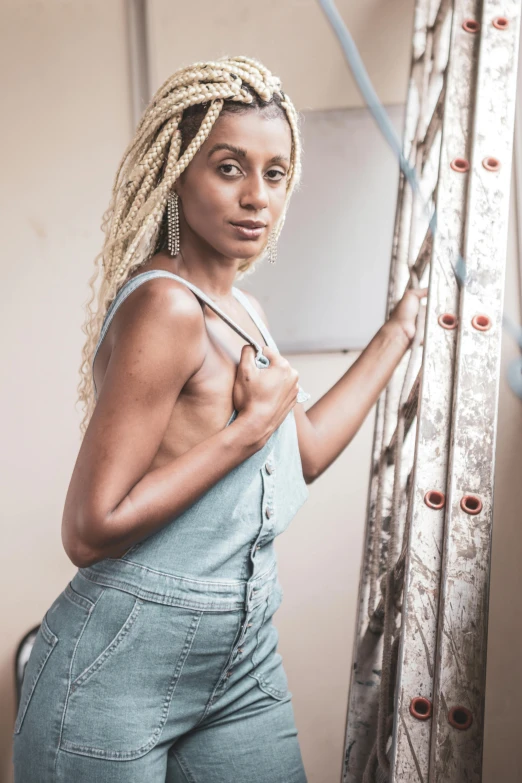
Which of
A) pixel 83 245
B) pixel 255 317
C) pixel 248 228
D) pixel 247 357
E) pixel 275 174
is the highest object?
pixel 83 245

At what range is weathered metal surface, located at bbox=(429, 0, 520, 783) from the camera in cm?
125

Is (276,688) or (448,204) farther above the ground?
(448,204)

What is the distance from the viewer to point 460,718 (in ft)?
4.09

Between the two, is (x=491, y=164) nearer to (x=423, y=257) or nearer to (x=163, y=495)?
(x=423, y=257)

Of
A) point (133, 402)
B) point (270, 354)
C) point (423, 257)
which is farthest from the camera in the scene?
point (423, 257)

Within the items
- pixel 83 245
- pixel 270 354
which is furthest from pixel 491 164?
pixel 83 245

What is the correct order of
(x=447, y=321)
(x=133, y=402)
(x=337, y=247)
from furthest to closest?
(x=337, y=247)
(x=447, y=321)
(x=133, y=402)

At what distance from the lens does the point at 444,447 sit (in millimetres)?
1402

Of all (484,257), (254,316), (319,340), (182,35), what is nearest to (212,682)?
(254,316)

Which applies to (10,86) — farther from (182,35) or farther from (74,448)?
(74,448)

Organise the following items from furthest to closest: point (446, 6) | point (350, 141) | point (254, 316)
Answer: point (350, 141)
point (446, 6)
point (254, 316)

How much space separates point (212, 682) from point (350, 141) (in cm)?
173

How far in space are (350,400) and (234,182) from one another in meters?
0.56

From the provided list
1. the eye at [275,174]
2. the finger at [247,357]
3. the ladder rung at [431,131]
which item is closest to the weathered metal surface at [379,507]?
the ladder rung at [431,131]
